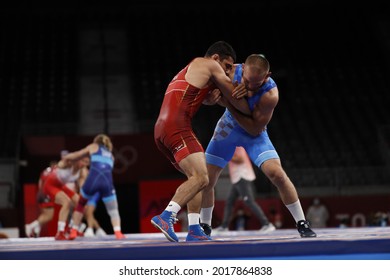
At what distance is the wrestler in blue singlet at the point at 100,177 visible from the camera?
27.6 feet

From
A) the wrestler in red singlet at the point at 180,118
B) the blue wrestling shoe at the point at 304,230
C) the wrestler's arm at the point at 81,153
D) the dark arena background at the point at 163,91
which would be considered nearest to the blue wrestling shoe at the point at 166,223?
the wrestler in red singlet at the point at 180,118

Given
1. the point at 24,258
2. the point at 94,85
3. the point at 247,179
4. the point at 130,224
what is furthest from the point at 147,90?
the point at 24,258

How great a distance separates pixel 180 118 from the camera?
4.74 m

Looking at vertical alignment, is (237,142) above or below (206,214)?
above

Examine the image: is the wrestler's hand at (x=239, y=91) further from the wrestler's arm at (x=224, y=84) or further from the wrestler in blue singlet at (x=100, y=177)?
the wrestler in blue singlet at (x=100, y=177)

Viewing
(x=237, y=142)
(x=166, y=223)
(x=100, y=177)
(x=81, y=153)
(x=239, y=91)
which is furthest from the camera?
(x=100, y=177)

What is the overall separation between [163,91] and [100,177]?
36.6 ft

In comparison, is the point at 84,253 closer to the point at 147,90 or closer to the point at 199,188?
the point at 199,188

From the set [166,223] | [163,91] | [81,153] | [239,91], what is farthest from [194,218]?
[163,91]

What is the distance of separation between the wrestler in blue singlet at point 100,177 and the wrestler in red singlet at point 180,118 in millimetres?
3739

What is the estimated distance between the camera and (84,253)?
3.41 m

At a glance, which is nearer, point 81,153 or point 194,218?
point 194,218

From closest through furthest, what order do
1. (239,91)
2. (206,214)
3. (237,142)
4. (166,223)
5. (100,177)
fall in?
(166,223)
(239,91)
(237,142)
(206,214)
(100,177)

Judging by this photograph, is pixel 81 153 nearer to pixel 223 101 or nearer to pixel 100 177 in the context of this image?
pixel 100 177
